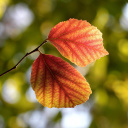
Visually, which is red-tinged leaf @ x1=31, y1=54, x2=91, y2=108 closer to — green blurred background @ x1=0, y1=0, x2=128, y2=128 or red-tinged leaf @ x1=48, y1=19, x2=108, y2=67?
red-tinged leaf @ x1=48, y1=19, x2=108, y2=67

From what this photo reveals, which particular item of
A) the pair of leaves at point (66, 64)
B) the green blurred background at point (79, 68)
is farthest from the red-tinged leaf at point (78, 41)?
the green blurred background at point (79, 68)

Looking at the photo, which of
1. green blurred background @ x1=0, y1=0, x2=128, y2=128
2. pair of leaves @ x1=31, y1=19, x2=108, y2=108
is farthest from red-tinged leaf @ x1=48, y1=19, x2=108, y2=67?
green blurred background @ x1=0, y1=0, x2=128, y2=128

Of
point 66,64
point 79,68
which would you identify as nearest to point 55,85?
point 66,64

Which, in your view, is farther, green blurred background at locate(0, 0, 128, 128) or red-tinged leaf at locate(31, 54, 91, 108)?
green blurred background at locate(0, 0, 128, 128)

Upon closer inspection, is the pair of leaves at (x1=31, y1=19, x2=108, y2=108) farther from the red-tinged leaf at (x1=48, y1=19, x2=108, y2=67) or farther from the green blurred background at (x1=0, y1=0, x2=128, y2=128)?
the green blurred background at (x1=0, y1=0, x2=128, y2=128)

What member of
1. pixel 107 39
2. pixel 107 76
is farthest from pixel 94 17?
pixel 107 76

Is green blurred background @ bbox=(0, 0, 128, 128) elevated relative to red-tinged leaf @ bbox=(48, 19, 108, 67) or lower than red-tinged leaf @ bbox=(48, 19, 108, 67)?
lower
